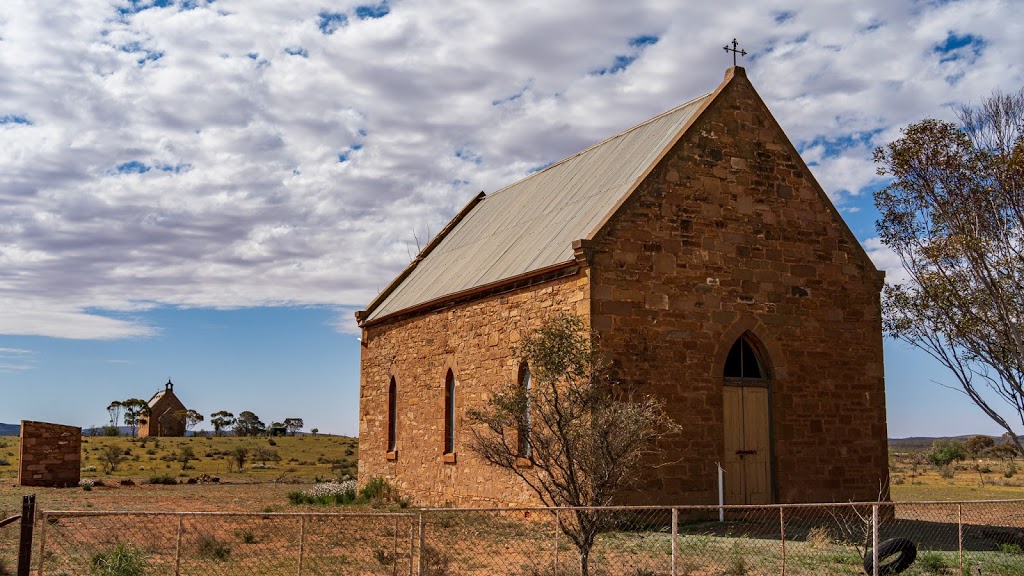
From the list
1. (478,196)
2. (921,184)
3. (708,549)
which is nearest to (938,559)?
(708,549)

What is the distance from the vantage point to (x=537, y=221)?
968 inches

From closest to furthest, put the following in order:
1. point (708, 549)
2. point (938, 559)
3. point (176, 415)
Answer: point (938, 559) < point (708, 549) < point (176, 415)

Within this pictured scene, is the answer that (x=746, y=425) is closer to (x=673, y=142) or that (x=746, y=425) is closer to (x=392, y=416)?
(x=673, y=142)

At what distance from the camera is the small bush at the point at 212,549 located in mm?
15586

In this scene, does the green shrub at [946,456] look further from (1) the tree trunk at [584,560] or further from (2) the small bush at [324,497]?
(1) the tree trunk at [584,560]

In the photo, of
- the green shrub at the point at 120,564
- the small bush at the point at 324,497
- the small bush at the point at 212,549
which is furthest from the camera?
the small bush at the point at 324,497

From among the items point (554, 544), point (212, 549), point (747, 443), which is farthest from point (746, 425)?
point (212, 549)

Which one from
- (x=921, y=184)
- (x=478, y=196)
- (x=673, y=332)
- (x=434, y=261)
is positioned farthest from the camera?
(x=478, y=196)

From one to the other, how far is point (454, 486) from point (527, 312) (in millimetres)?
5215

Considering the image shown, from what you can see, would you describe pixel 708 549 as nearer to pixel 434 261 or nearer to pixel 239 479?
pixel 434 261

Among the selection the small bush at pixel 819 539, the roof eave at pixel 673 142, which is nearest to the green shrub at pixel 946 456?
the roof eave at pixel 673 142

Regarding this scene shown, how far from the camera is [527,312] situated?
2038 cm

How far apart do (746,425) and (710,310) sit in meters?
2.45

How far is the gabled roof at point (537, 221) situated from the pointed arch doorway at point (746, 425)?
4.09m
